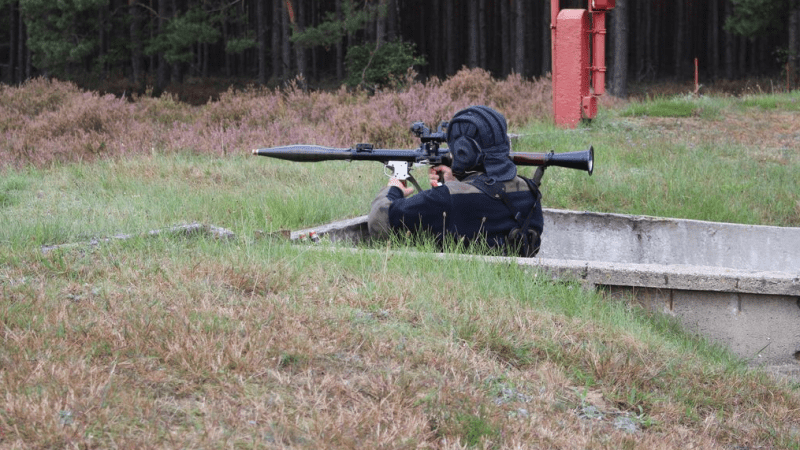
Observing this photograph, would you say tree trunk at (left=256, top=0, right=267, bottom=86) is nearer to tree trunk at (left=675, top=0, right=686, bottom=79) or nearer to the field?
tree trunk at (left=675, top=0, right=686, bottom=79)

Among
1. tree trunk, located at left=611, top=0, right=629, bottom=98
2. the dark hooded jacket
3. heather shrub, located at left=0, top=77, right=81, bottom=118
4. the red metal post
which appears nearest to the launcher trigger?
the dark hooded jacket

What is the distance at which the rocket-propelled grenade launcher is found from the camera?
542cm

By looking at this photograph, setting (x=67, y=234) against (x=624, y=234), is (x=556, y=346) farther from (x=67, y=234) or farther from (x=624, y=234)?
(x=67, y=234)

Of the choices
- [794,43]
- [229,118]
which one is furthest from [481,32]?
[229,118]

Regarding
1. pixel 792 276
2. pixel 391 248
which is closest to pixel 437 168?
pixel 391 248

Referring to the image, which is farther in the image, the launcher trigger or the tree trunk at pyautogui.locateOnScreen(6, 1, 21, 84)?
the tree trunk at pyautogui.locateOnScreen(6, 1, 21, 84)

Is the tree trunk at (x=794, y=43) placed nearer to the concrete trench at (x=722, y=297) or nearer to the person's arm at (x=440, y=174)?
the person's arm at (x=440, y=174)

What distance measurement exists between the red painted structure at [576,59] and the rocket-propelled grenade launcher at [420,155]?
6.41 meters

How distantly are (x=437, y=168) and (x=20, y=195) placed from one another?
454cm

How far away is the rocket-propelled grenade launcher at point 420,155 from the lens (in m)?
5.42

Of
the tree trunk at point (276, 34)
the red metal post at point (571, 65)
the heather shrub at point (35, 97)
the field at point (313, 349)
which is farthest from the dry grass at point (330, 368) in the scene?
the tree trunk at point (276, 34)

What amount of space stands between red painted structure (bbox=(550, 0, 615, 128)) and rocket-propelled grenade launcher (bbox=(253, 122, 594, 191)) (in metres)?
6.41

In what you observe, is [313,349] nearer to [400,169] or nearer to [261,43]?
[400,169]

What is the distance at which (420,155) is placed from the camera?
5.57 meters
